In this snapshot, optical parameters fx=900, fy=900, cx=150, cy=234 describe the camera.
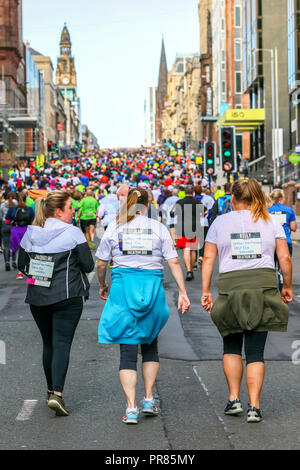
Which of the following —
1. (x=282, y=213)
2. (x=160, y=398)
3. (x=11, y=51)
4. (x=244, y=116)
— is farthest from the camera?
(x=11, y=51)

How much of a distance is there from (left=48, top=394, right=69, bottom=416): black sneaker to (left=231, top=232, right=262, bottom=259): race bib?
157 cm

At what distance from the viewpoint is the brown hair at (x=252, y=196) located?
241 inches

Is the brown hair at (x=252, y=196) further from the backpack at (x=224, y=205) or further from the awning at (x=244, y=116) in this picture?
the awning at (x=244, y=116)

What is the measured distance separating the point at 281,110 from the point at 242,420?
6637 centimetres

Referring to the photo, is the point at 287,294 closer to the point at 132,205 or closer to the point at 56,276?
the point at 132,205

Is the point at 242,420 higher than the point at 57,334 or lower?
lower

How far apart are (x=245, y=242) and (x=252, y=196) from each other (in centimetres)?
32

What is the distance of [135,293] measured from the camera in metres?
6.12

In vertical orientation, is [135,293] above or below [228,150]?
below

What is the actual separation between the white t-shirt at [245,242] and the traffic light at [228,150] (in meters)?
20.0

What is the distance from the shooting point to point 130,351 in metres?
6.14

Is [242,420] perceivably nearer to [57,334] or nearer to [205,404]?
[205,404]

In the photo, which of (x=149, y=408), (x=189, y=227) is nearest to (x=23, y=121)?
(x=189, y=227)
